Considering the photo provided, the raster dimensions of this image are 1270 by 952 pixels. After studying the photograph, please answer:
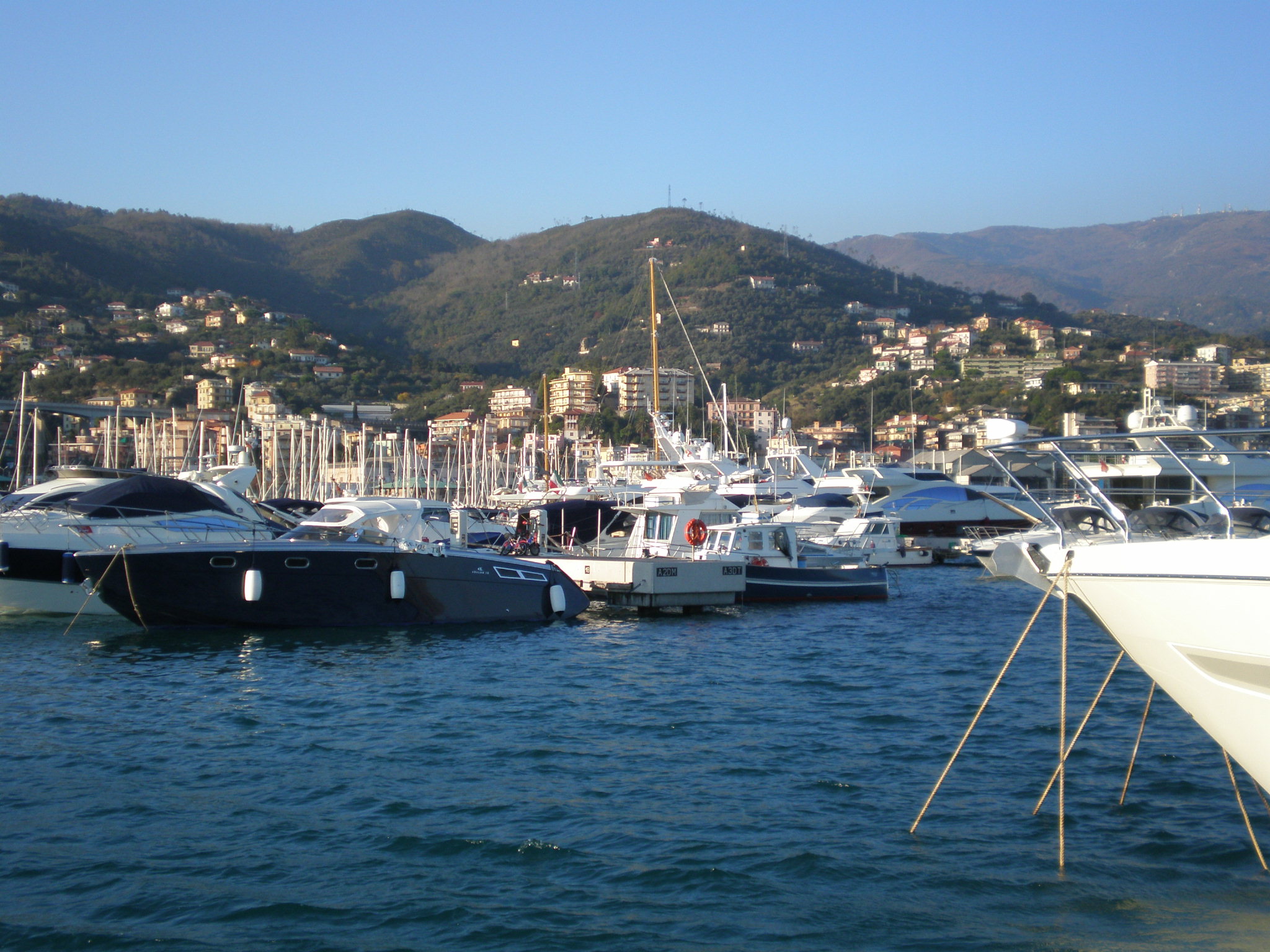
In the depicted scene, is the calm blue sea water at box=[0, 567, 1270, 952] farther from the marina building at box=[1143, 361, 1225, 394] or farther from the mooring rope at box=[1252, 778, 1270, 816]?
the marina building at box=[1143, 361, 1225, 394]

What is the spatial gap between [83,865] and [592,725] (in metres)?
6.05

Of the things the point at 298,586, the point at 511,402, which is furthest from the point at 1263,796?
the point at 511,402

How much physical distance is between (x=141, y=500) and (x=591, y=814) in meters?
17.1

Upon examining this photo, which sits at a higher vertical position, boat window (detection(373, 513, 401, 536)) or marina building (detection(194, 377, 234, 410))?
marina building (detection(194, 377, 234, 410))

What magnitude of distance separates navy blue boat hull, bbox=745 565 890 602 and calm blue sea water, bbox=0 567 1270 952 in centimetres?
971

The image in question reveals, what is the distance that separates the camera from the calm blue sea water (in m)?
7.01

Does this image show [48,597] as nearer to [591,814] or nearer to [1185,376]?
[591,814]

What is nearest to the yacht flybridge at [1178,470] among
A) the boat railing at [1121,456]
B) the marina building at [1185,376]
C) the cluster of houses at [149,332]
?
the boat railing at [1121,456]

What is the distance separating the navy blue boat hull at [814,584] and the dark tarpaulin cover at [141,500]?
1243 cm

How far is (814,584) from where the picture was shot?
27.0 metres

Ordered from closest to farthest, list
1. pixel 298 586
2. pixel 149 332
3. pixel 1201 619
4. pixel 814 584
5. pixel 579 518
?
pixel 1201 619 → pixel 298 586 → pixel 814 584 → pixel 579 518 → pixel 149 332

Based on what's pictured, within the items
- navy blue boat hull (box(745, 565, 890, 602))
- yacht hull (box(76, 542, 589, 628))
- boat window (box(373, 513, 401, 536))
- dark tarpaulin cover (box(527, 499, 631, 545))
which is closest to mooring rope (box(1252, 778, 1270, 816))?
yacht hull (box(76, 542, 589, 628))

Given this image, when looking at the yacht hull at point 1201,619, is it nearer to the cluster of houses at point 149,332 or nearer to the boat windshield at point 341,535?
the boat windshield at point 341,535

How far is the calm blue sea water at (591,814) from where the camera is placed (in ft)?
23.0
